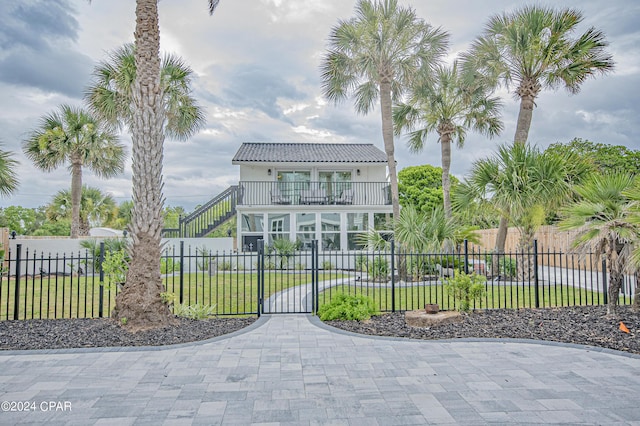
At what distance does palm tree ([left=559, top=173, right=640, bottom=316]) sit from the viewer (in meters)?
6.59

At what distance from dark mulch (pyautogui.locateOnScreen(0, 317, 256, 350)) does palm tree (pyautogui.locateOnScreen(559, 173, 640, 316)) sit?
6.69 m

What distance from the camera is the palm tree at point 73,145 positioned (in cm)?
1775

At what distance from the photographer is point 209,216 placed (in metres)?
19.1

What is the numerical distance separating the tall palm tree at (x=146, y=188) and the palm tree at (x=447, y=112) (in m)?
12.1

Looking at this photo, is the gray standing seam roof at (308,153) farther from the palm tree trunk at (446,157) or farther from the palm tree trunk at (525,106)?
the palm tree trunk at (525,106)

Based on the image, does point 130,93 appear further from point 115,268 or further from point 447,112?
point 447,112

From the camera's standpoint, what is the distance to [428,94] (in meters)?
16.9

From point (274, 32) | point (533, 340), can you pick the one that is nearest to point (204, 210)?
point (274, 32)

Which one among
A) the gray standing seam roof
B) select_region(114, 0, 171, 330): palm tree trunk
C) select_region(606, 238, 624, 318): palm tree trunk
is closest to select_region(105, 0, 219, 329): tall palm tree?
select_region(114, 0, 171, 330): palm tree trunk

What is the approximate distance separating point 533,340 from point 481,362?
1583 mm

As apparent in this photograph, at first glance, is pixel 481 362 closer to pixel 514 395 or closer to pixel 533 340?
Answer: pixel 514 395

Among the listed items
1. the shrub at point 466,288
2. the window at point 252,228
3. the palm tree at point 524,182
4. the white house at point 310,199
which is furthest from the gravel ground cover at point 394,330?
the window at point 252,228

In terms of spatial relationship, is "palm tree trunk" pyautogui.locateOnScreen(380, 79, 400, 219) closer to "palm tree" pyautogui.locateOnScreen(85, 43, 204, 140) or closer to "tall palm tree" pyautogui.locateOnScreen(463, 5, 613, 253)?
"tall palm tree" pyautogui.locateOnScreen(463, 5, 613, 253)

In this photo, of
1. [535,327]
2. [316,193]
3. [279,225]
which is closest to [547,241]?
→ [316,193]
